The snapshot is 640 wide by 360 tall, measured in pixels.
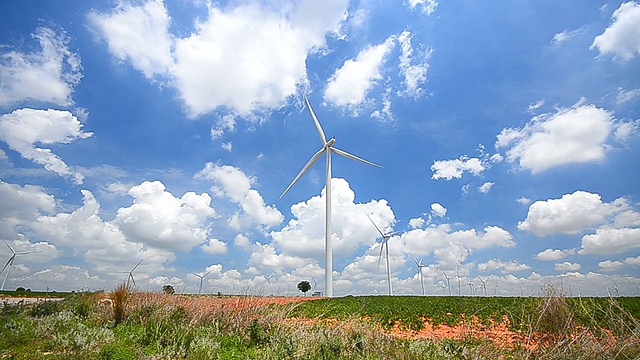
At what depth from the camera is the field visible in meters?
Result: 9.10

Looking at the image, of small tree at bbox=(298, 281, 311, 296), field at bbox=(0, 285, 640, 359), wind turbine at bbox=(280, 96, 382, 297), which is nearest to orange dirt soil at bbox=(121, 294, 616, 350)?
field at bbox=(0, 285, 640, 359)

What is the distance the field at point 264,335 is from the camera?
910 cm

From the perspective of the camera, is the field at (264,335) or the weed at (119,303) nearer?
the field at (264,335)

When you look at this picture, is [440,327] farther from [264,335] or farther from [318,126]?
[318,126]

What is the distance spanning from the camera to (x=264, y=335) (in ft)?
42.4

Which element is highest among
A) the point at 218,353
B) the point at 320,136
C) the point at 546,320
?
the point at 320,136

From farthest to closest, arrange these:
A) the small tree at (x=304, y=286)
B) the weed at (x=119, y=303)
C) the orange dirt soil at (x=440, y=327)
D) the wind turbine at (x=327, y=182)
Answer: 1. the small tree at (x=304, y=286)
2. the wind turbine at (x=327, y=182)
3. the weed at (x=119, y=303)
4. the orange dirt soil at (x=440, y=327)

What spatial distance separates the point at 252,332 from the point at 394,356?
5.63 m

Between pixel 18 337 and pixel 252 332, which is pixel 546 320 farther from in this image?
pixel 18 337

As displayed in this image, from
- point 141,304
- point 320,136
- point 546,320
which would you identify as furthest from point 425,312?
point 320,136

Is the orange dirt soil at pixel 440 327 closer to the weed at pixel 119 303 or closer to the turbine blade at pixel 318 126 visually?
the weed at pixel 119 303

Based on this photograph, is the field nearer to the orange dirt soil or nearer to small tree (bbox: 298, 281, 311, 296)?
the orange dirt soil

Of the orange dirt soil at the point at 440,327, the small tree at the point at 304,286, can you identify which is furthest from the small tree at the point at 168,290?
the small tree at the point at 304,286

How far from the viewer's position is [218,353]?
1045cm
